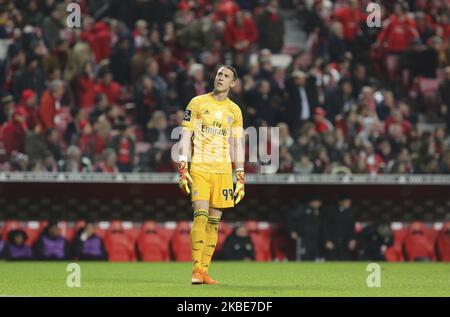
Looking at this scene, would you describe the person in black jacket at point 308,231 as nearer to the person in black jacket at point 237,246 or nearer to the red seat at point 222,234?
the person in black jacket at point 237,246

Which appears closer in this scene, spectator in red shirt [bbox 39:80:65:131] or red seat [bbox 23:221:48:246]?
red seat [bbox 23:221:48:246]

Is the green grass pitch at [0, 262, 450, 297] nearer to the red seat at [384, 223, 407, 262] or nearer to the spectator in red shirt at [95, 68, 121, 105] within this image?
the red seat at [384, 223, 407, 262]

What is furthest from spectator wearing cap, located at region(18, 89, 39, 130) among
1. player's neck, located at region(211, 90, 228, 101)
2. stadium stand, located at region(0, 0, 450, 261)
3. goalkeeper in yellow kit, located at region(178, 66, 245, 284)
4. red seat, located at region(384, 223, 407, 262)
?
player's neck, located at region(211, 90, 228, 101)

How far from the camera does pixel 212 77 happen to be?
861 inches

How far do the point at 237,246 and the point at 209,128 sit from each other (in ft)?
27.1

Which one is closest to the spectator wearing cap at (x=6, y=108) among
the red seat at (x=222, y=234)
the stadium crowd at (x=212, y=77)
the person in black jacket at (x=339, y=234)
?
the stadium crowd at (x=212, y=77)

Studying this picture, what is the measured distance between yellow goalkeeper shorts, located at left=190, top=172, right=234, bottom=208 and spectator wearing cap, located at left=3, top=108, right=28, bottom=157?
8438mm

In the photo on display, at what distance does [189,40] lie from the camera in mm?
23203

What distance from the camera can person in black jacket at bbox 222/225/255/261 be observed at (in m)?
20.4

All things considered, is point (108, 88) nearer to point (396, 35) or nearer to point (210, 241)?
point (396, 35)

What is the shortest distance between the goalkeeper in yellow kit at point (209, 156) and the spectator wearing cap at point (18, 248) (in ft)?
26.4

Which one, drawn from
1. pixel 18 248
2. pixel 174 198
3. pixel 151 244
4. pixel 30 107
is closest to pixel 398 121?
pixel 174 198

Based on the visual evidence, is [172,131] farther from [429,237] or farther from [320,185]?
[429,237]
